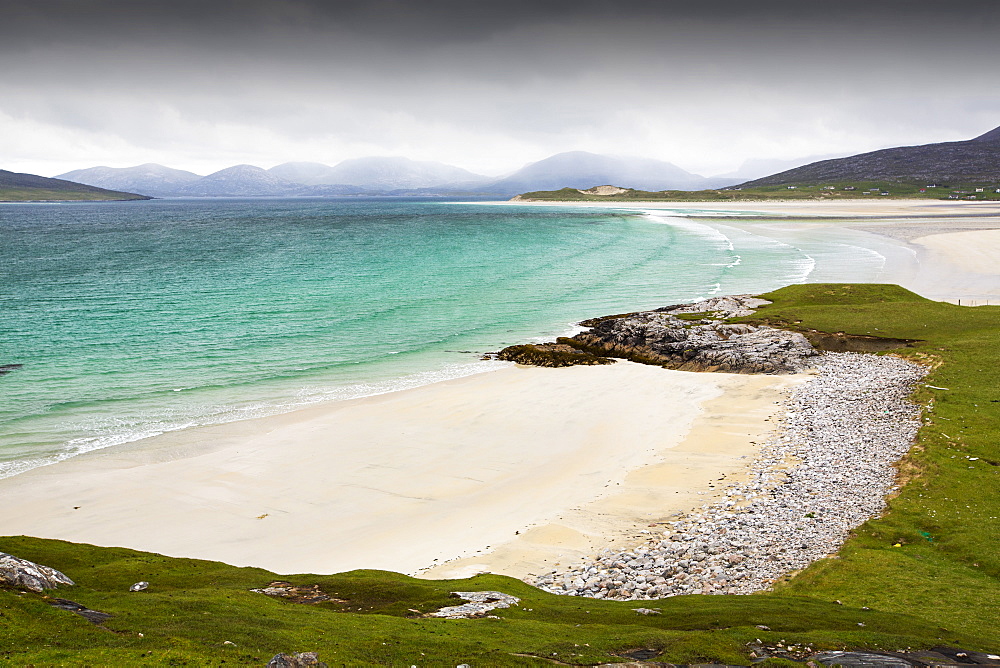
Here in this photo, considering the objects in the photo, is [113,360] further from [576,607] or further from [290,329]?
[576,607]

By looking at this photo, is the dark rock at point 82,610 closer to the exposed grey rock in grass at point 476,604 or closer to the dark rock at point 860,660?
the exposed grey rock in grass at point 476,604

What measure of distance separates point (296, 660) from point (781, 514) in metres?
16.2

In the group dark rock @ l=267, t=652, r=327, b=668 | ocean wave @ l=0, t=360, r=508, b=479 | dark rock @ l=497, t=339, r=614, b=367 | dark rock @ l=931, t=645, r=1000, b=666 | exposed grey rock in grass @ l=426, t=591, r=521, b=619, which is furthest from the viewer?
dark rock @ l=497, t=339, r=614, b=367

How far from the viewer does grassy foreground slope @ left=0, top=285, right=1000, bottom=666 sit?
10430 millimetres

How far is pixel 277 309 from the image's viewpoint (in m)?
60.6

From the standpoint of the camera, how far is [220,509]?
22500 mm

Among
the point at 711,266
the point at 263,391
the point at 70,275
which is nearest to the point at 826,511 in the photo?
the point at 263,391

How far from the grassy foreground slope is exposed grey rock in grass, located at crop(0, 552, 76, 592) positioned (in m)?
0.37

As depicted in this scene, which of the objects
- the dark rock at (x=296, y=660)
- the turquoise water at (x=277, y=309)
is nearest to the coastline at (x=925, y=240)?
the turquoise water at (x=277, y=309)

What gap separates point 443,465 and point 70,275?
75.1 metres

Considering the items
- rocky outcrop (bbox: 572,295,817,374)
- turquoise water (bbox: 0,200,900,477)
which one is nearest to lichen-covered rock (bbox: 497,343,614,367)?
rocky outcrop (bbox: 572,295,817,374)

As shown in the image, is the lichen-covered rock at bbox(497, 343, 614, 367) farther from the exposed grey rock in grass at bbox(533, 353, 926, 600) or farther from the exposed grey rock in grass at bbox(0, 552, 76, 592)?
the exposed grey rock in grass at bbox(0, 552, 76, 592)

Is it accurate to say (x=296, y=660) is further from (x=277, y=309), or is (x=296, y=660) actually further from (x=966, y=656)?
(x=277, y=309)

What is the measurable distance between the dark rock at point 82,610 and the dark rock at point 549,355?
32.5 m
